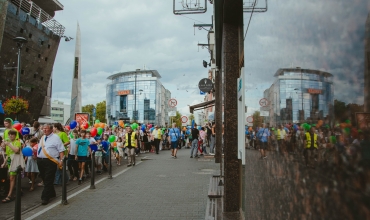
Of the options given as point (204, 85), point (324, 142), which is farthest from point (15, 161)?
point (204, 85)

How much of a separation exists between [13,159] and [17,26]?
30675mm

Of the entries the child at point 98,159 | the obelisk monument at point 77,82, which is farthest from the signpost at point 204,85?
the obelisk monument at point 77,82

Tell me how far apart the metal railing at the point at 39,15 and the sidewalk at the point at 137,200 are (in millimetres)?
30729

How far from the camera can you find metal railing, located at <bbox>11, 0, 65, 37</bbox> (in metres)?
35.2

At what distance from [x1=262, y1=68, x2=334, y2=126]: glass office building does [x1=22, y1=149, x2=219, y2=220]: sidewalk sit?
17.7 ft

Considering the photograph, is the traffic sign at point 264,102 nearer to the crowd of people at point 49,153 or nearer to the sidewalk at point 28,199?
the sidewalk at point 28,199

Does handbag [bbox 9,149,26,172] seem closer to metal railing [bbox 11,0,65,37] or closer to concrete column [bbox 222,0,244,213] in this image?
concrete column [bbox 222,0,244,213]

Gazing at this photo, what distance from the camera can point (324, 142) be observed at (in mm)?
892

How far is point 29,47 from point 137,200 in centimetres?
3506

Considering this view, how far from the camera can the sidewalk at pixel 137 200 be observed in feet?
22.2

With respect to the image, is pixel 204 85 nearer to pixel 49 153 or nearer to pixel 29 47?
pixel 49 153

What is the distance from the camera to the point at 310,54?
1049 millimetres

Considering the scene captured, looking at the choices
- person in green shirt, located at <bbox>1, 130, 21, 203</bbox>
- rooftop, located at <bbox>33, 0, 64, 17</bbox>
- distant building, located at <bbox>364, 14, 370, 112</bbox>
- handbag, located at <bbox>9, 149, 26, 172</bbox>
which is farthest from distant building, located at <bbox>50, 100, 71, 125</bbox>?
distant building, located at <bbox>364, 14, 370, 112</bbox>

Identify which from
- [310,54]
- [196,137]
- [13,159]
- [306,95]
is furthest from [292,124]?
[196,137]
